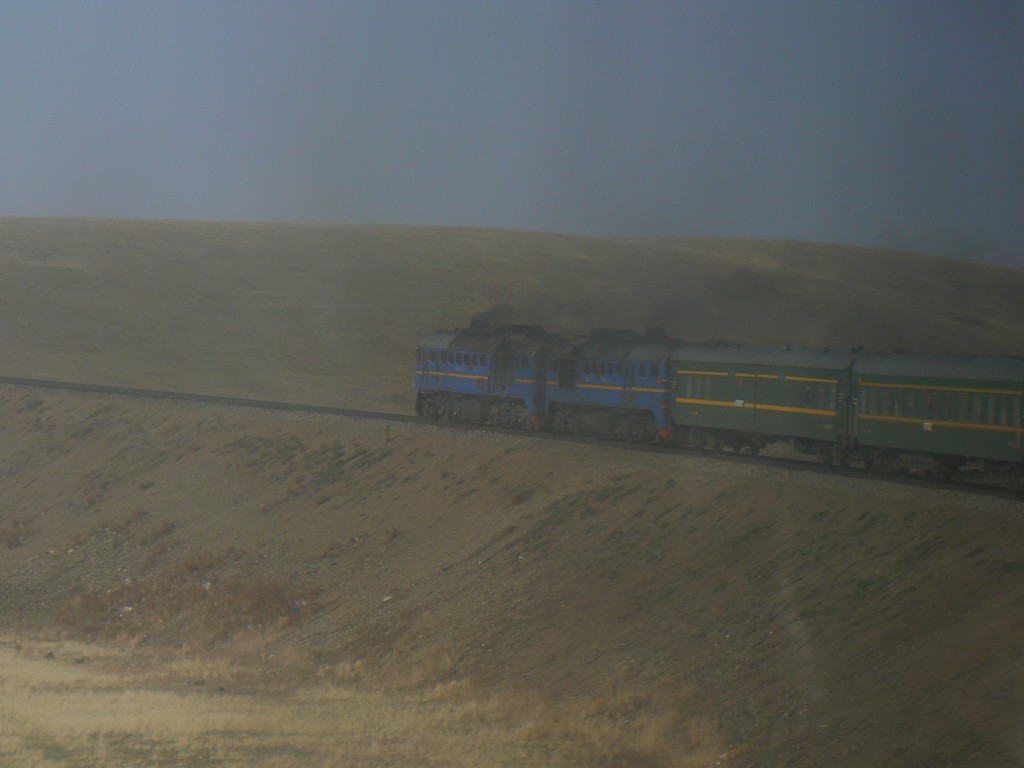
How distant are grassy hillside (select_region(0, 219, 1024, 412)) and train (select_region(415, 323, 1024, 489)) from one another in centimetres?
1612

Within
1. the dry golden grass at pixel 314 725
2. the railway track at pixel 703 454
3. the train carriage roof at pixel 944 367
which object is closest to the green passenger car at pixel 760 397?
the railway track at pixel 703 454

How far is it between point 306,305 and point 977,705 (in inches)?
2716

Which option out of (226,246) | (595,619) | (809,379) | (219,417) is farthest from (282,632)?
(226,246)

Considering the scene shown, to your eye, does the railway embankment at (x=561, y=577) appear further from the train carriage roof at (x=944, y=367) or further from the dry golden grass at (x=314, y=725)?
the train carriage roof at (x=944, y=367)

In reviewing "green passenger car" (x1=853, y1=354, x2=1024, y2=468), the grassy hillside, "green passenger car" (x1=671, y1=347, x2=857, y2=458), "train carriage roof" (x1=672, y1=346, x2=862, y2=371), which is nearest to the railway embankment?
"green passenger car" (x1=853, y1=354, x2=1024, y2=468)

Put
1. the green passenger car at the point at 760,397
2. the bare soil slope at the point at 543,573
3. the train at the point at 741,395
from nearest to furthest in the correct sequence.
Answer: the bare soil slope at the point at 543,573
the train at the point at 741,395
the green passenger car at the point at 760,397

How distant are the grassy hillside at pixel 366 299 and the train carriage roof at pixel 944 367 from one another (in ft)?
90.9

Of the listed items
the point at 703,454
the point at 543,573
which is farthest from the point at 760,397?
the point at 543,573

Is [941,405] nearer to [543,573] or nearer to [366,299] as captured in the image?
[543,573]

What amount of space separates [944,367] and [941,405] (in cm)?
78

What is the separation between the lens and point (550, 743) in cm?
1490

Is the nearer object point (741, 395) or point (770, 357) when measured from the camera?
point (770, 357)

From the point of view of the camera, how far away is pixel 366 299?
266ft

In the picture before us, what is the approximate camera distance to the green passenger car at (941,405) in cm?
2195
